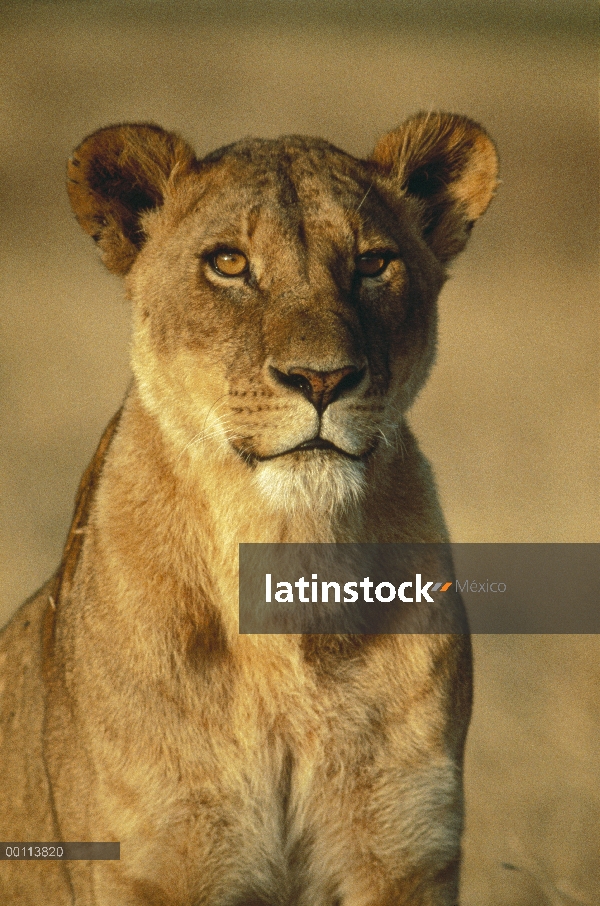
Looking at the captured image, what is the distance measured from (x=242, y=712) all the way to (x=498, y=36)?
4.64 m

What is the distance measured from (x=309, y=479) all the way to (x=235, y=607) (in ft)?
1.20

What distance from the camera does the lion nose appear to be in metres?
2.32

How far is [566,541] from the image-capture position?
590 centimetres

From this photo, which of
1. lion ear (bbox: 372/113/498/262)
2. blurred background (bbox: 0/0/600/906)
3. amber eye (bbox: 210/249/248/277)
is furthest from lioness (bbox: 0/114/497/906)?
blurred background (bbox: 0/0/600/906)

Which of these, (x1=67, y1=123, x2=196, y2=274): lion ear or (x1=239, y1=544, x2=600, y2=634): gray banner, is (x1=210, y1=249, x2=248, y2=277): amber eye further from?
(x1=239, y1=544, x2=600, y2=634): gray banner

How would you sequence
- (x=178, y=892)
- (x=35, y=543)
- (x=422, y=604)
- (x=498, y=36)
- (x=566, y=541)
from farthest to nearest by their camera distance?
1. (x=498, y=36)
2. (x=566, y=541)
3. (x=35, y=543)
4. (x=422, y=604)
5. (x=178, y=892)

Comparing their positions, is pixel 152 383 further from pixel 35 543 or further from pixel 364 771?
pixel 35 543

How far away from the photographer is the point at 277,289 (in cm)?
253

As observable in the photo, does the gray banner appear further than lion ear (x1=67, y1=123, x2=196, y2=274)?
No

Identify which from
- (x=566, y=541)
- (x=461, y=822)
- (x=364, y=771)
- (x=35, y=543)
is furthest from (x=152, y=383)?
(x=566, y=541)

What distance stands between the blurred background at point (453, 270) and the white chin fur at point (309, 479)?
2.25 meters

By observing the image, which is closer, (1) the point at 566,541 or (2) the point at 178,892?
(2) the point at 178,892

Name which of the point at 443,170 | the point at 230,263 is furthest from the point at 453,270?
the point at 230,263

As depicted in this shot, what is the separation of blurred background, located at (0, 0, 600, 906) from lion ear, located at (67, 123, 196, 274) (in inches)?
85.9
